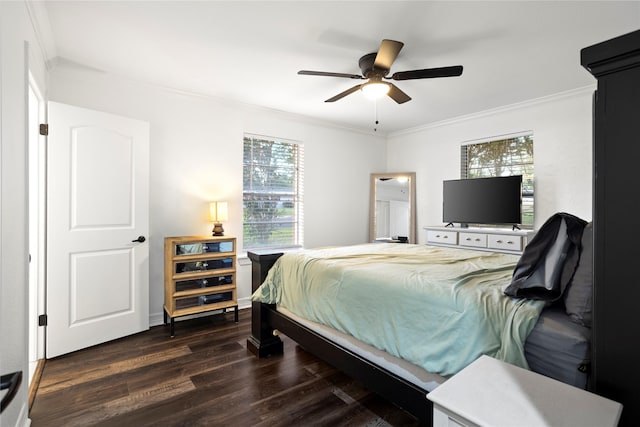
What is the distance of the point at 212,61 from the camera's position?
2.94 meters


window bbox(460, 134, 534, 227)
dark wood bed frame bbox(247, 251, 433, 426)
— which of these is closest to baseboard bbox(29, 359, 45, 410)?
dark wood bed frame bbox(247, 251, 433, 426)

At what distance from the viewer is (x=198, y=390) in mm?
2186

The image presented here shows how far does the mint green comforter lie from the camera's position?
1.37 metres

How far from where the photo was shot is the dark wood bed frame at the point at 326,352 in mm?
1565

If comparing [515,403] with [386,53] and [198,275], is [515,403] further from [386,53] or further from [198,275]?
[198,275]

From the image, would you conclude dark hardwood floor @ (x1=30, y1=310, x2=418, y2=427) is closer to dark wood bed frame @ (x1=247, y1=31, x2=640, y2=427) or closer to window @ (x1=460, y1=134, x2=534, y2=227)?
dark wood bed frame @ (x1=247, y1=31, x2=640, y2=427)

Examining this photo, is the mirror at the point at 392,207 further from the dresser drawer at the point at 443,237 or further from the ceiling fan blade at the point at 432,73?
the ceiling fan blade at the point at 432,73

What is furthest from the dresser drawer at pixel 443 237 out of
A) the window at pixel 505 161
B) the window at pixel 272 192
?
the window at pixel 272 192

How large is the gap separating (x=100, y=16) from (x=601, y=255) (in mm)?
3134

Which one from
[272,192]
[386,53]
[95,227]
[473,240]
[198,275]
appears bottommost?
[198,275]

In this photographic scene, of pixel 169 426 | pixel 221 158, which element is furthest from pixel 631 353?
pixel 221 158

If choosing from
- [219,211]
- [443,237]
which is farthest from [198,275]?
[443,237]

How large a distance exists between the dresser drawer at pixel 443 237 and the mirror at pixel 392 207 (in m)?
0.54

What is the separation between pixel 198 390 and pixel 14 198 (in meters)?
1.59
